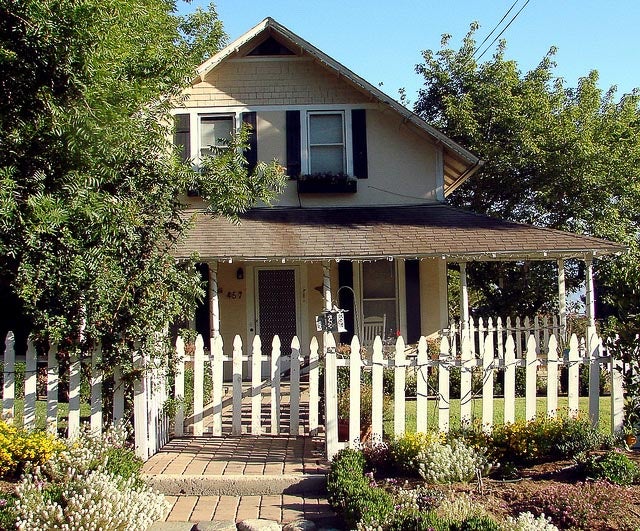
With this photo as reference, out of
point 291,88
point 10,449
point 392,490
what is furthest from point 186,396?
point 291,88

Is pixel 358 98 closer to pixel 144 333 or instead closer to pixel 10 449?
pixel 144 333

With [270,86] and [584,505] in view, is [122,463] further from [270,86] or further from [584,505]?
[270,86]

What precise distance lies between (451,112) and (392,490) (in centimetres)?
1529

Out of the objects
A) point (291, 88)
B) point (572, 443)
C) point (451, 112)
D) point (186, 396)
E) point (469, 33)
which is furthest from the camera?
point (469, 33)

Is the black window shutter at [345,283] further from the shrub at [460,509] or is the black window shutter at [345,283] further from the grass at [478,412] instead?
the shrub at [460,509]

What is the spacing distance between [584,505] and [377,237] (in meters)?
8.46

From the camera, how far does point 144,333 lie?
7.40 m

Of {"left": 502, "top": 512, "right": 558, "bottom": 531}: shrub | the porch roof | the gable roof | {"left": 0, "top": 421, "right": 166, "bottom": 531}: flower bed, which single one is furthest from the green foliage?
the gable roof

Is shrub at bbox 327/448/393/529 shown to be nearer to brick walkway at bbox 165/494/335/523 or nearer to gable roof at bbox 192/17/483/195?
brick walkway at bbox 165/494/335/523

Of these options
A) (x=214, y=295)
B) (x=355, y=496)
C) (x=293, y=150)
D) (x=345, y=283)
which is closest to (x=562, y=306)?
(x=345, y=283)

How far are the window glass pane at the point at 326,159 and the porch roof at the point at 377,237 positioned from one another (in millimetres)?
854

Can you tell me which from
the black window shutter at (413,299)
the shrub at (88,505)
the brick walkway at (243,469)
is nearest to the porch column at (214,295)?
the black window shutter at (413,299)

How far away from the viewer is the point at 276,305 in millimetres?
14594

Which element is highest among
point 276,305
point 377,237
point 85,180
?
point 85,180
